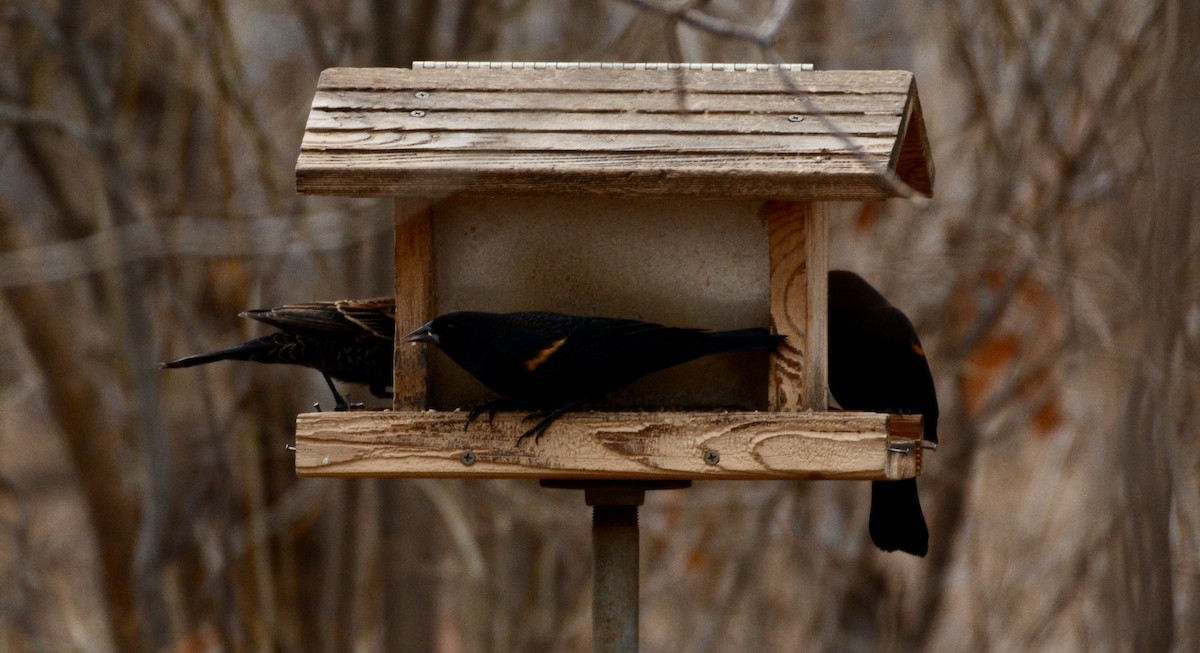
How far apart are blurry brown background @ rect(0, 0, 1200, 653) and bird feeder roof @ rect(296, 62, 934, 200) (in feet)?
7.36

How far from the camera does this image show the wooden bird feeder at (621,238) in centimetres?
314

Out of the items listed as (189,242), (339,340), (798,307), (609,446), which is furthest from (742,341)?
(189,242)

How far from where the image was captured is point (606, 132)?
10.8ft

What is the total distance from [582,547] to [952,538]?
184 centimetres

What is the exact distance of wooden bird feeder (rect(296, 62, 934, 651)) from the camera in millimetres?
3143

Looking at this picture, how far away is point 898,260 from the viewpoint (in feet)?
19.3

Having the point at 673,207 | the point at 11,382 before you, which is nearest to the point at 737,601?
the point at 673,207

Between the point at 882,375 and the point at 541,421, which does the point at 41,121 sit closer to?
the point at 541,421

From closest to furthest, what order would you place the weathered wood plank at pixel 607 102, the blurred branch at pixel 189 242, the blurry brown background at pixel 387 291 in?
1. the weathered wood plank at pixel 607 102
2. the blurred branch at pixel 189 242
3. the blurry brown background at pixel 387 291

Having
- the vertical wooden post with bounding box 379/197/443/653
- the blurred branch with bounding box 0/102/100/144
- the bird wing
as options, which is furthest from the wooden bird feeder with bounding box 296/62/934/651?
the vertical wooden post with bounding box 379/197/443/653

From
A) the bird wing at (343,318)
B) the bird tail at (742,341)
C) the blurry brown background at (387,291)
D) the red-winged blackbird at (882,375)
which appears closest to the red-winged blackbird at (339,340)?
the bird wing at (343,318)

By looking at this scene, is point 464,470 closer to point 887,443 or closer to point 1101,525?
point 887,443

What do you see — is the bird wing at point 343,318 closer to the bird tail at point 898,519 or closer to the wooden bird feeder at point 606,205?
the wooden bird feeder at point 606,205

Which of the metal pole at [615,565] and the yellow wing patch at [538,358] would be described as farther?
the metal pole at [615,565]
